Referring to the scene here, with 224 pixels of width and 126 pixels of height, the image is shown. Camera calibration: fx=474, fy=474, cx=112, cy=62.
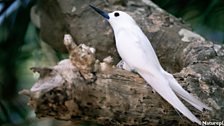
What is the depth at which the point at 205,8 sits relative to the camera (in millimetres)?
1734

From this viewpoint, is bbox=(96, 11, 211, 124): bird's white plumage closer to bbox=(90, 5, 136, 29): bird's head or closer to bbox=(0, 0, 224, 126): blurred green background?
bbox=(90, 5, 136, 29): bird's head

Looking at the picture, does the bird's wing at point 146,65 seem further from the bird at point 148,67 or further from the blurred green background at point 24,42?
the blurred green background at point 24,42

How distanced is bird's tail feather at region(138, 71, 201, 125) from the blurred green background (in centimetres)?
77

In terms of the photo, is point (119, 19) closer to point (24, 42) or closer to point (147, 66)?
point (147, 66)

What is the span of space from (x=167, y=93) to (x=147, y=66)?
0.09m

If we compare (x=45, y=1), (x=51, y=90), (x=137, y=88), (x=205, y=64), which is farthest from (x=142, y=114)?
(x=45, y=1)

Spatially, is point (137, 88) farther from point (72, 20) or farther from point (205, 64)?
point (72, 20)

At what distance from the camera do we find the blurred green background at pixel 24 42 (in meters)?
1.69

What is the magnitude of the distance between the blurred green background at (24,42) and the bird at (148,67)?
2.17ft

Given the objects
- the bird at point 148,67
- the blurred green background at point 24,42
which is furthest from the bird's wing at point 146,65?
the blurred green background at point 24,42

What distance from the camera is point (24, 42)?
181 cm

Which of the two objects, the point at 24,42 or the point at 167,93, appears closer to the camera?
the point at 167,93

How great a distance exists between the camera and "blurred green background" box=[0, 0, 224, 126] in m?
1.69

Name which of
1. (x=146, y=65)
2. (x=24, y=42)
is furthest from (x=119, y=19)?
(x=24, y=42)
